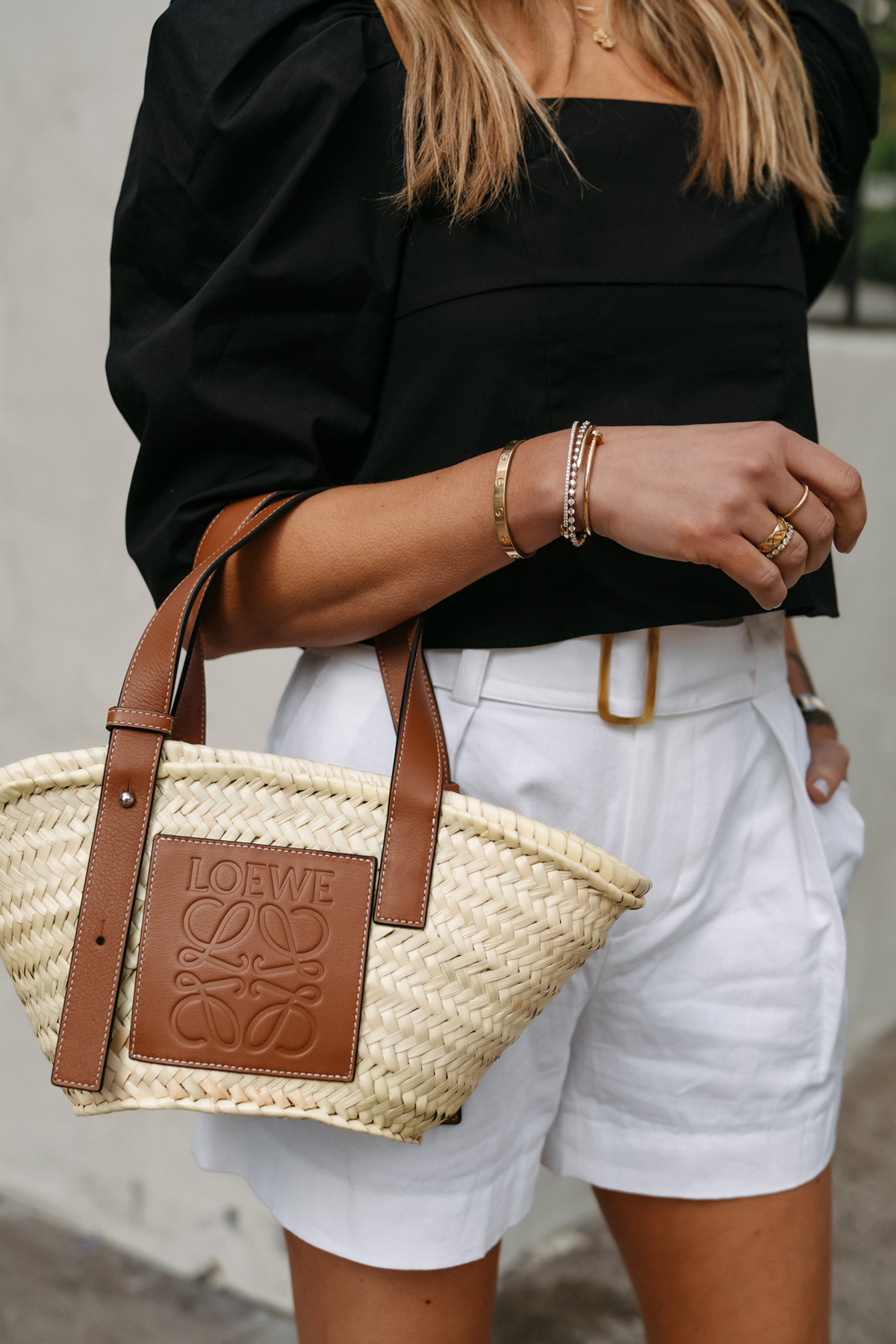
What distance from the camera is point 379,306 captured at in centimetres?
99

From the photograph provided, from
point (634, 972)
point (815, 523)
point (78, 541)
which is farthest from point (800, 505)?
point (78, 541)

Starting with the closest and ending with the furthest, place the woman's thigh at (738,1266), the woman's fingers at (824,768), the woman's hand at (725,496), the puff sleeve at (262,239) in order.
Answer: the woman's hand at (725,496) → the puff sleeve at (262,239) → the woman's thigh at (738,1266) → the woman's fingers at (824,768)

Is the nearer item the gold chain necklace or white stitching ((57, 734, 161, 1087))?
white stitching ((57, 734, 161, 1087))

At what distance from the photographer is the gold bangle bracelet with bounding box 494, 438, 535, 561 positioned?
883 millimetres

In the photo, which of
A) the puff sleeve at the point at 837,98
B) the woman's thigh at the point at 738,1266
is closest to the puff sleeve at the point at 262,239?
the puff sleeve at the point at 837,98

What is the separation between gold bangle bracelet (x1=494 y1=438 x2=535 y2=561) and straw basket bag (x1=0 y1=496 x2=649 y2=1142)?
19cm

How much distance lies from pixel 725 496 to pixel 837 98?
28.7 inches

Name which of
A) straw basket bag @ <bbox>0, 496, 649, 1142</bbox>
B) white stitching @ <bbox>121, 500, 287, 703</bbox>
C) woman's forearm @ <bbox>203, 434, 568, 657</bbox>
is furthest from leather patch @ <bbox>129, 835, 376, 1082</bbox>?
woman's forearm @ <bbox>203, 434, 568, 657</bbox>

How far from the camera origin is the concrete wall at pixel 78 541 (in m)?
1.90

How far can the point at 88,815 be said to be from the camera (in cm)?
86

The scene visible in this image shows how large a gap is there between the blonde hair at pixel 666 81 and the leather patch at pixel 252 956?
0.55 meters

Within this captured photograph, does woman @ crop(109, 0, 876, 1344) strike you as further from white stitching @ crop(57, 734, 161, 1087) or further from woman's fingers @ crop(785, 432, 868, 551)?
white stitching @ crop(57, 734, 161, 1087)

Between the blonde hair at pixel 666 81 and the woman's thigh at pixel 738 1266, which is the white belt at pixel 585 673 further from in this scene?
the woman's thigh at pixel 738 1266

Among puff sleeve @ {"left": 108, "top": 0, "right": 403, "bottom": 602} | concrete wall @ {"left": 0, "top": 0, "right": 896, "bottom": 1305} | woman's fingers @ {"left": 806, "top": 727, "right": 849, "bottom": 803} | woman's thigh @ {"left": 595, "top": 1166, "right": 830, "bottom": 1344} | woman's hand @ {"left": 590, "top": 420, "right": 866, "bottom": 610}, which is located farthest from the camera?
concrete wall @ {"left": 0, "top": 0, "right": 896, "bottom": 1305}
